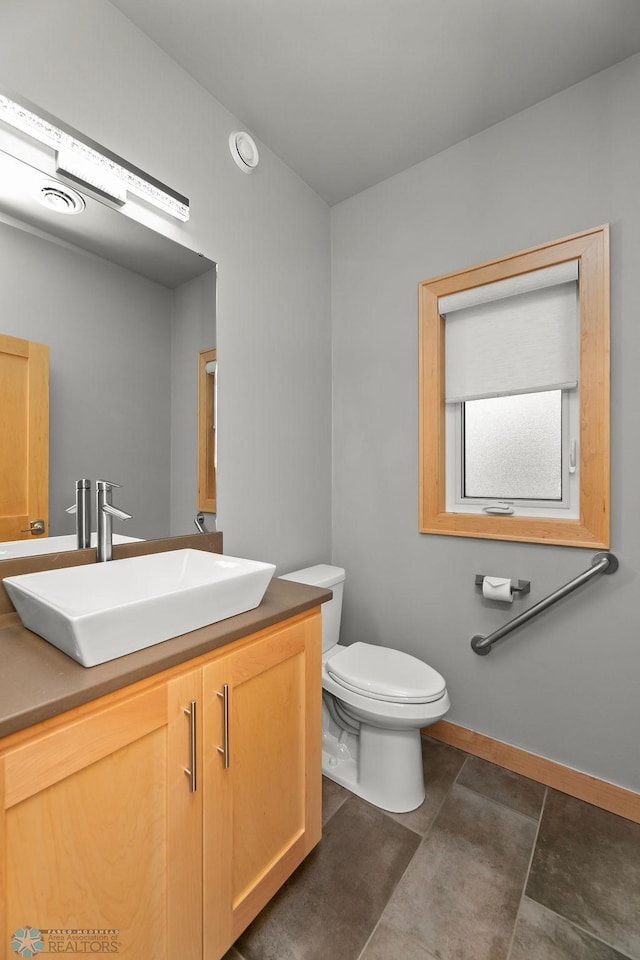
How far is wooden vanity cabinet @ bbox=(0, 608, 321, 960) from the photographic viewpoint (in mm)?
681

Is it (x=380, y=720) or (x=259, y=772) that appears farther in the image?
(x=380, y=720)

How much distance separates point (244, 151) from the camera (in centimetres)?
173

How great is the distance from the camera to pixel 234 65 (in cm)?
152

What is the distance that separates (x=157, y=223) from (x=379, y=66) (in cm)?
98

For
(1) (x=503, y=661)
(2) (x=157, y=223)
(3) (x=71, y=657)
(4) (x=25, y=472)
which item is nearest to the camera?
(3) (x=71, y=657)

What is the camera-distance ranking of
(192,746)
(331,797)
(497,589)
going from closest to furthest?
(192,746), (331,797), (497,589)

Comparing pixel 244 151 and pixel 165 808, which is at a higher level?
pixel 244 151

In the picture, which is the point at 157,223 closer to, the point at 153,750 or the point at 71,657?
the point at 71,657

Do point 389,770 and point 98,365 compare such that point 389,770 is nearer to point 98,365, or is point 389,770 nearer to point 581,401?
point 581,401

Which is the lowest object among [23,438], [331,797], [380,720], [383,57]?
[331,797]

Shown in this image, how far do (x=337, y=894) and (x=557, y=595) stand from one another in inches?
46.3

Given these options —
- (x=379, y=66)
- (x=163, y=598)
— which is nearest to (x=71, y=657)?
(x=163, y=598)

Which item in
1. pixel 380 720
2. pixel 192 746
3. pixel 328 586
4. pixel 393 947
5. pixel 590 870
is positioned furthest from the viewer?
pixel 328 586

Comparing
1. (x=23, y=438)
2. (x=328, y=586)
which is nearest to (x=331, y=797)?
(x=328, y=586)
